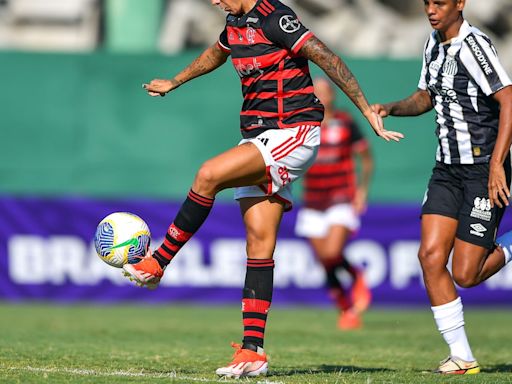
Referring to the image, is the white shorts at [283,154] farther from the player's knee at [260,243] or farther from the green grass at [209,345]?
the green grass at [209,345]

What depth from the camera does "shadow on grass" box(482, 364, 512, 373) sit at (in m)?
7.45

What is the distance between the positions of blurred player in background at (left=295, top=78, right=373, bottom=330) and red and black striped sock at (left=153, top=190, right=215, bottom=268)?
5262mm

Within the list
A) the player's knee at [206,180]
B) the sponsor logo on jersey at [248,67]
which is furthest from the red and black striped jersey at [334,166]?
the player's knee at [206,180]

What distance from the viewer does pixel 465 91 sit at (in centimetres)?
716

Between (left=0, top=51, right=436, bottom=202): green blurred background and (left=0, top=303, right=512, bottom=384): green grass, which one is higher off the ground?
(left=0, top=51, right=436, bottom=202): green blurred background

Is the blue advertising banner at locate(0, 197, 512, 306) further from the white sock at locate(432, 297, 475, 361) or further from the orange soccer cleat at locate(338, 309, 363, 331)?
the white sock at locate(432, 297, 475, 361)

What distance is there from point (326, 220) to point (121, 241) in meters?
5.56

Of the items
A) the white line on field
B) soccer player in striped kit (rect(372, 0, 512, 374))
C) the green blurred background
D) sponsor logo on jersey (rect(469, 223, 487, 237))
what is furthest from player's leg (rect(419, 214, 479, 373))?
the green blurred background

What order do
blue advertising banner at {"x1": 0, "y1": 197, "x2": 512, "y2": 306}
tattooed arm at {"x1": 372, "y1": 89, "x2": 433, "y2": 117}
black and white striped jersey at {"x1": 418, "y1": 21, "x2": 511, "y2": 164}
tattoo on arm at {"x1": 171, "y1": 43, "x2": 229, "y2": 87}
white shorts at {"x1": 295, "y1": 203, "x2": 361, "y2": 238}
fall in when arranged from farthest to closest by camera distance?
1. blue advertising banner at {"x1": 0, "y1": 197, "x2": 512, "y2": 306}
2. white shorts at {"x1": 295, "y1": 203, "x2": 361, "y2": 238}
3. tattooed arm at {"x1": 372, "y1": 89, "x2": 433, "y2": 117}
4. tattoo on arm at {"x1": 171, "y1": 43, "x2": 229, "y2": 87}
5. black and white striped jersey at {"x1": 418, "y1": 21, "x2": 511, "y2": 164}

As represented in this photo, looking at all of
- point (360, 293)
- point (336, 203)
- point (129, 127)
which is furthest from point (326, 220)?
point (129, 127)

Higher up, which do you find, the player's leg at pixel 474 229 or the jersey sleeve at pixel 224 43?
the jersey sleeve at pixel 224 43

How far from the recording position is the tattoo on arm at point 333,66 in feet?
21.6

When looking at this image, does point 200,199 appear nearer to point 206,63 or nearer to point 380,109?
point 206,63

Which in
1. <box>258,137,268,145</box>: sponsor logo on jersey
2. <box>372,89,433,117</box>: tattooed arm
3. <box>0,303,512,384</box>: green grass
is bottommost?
<box>0,303,512,384</box>: green grass
